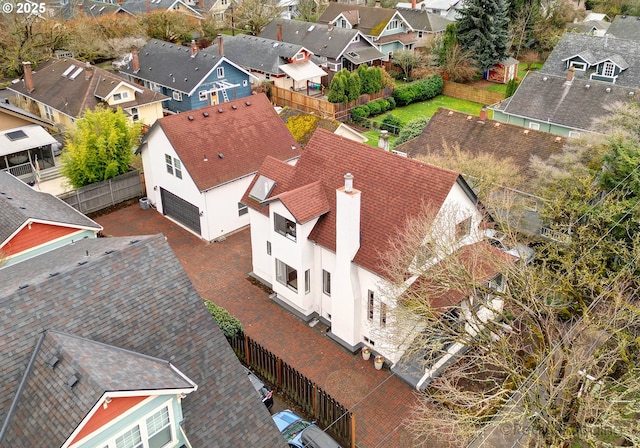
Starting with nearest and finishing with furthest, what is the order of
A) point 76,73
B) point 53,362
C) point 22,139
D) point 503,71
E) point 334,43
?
point 53,362 → point 22,139 → point 76,73 → point 334,43 → point 503,71

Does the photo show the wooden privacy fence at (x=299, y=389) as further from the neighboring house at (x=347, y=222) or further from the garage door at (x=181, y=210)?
the garage door at (x=181, y=210)

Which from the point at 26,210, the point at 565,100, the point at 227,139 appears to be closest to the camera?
→ the point at 26,210

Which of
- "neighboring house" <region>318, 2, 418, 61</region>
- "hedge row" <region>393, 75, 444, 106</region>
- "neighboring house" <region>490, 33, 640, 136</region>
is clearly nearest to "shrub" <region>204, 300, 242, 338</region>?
"neighboring house" <region>490, 33, 640, 136</region>

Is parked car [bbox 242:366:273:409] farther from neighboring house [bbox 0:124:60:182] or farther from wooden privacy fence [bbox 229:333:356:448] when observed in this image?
neighboring house [bbox 0:124:60:182]

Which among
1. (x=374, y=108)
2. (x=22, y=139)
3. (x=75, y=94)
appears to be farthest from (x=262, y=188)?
(x=374, y=108)

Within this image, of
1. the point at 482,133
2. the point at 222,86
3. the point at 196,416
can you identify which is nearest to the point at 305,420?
the point at 196,416

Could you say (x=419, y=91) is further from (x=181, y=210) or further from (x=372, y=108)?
(x=181, y=210)

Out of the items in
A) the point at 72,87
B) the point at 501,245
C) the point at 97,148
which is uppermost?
the point at 97,148

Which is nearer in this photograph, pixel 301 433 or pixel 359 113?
pixel 301 433
